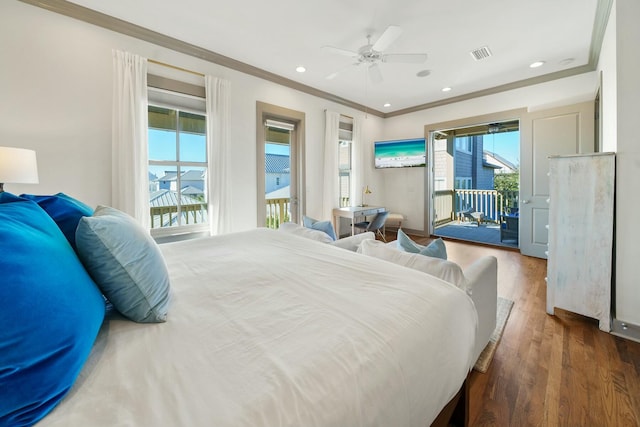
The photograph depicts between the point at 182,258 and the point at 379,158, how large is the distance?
4.89 m

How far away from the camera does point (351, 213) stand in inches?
182

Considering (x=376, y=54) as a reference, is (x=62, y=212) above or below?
below

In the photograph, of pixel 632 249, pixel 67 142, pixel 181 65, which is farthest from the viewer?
pixel 181 65

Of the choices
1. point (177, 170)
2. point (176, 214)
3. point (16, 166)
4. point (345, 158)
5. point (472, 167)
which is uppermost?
point (472, 167)

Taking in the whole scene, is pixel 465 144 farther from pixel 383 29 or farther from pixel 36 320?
pixel 36 320

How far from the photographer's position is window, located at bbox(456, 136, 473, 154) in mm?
8078

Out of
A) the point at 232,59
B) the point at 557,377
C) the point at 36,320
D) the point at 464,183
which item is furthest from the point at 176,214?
the point at 464,183

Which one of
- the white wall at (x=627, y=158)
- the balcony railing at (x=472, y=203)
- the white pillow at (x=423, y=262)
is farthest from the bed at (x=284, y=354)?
the balcony railing at (x=472, y=203)

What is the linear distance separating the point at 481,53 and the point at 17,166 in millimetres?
4712

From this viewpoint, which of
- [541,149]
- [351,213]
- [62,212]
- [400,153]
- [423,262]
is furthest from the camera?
[400,153]

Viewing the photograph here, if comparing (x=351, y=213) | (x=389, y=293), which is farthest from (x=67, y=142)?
(x=351, y=213)

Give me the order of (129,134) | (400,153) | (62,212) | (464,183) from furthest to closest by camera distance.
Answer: (464,183)
(400,153)
(129,134)
(62,212)

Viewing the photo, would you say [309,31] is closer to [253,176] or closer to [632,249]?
[253,176]

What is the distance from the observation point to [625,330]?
2.00m
